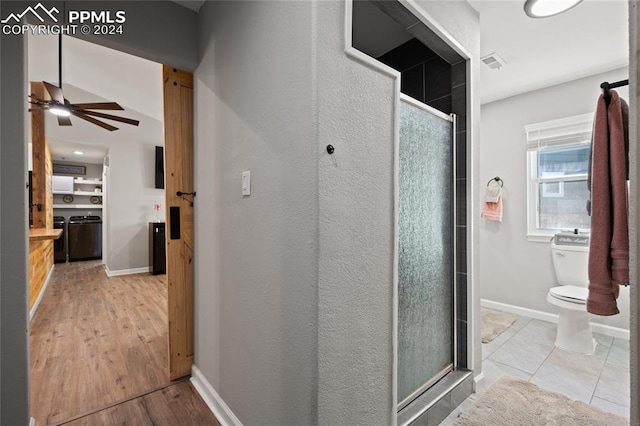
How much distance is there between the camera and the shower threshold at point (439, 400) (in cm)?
148

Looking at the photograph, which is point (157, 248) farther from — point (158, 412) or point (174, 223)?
point (158, 412)

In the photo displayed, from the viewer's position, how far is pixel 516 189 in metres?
3.26

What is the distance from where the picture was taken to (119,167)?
17.2 ft

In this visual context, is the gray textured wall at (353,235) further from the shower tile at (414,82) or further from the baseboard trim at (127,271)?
the baseboard trim at (127,271)

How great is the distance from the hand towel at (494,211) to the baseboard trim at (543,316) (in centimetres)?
99

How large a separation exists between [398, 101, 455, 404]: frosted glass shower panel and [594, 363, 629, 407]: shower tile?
39.4 inches

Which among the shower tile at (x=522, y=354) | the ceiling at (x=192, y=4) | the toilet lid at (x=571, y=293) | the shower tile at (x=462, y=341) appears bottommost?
the shower tile at (x=522, y=354)

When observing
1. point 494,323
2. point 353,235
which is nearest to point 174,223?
point 353,235

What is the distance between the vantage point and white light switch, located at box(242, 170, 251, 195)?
4.49 feet

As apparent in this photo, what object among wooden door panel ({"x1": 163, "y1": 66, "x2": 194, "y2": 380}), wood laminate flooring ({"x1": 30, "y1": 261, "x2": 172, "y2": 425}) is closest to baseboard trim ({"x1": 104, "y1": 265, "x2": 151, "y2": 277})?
wood laminate flooring ({"x1": 30, "y1": 261, "x2": 172, "y2": 425})

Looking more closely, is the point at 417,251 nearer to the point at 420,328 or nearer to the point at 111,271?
the point at 420,328

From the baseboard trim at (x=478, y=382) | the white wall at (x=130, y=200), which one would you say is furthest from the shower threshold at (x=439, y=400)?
the white wall at (x=130, y=200)

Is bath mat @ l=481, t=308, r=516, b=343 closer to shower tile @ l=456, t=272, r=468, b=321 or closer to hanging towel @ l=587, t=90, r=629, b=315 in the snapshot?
shower tile @ l=456, t=272, r=468, b=321

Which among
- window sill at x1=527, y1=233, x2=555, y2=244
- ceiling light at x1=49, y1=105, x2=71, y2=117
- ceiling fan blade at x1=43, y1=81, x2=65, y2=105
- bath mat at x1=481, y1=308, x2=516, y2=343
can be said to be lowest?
bath mat at x1=481, y1=308, x2=516, y2=343
